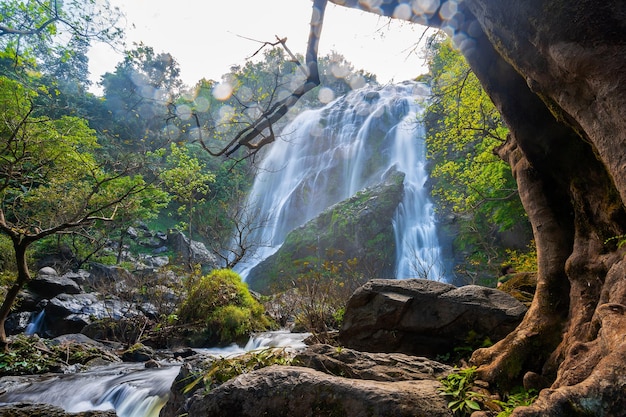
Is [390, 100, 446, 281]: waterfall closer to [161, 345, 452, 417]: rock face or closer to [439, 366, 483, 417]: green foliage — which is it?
[439, 366, 483, 417]: green foliage

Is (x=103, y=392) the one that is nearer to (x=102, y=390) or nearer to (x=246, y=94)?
(x=102, y=390)

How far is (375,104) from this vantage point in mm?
32188

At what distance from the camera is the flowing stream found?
19.7 feet

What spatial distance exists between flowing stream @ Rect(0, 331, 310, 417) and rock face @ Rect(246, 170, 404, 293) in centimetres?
1194

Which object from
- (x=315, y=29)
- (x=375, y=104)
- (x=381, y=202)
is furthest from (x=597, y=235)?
(x=375, y=104)

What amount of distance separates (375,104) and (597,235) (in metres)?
30.8

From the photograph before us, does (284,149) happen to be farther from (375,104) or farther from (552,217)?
(552,217)

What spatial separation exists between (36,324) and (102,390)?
657 cm

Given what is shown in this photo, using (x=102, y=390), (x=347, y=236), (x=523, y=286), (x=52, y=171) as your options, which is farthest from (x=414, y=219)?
(x=102, y=390)

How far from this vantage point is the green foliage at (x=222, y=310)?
10.5 m

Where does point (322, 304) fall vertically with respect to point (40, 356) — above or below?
above

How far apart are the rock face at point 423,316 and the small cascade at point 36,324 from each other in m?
10.6

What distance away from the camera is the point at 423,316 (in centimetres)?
488

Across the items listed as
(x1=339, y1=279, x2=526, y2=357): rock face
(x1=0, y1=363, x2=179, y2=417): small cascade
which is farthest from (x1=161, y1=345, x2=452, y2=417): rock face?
(x1=0, y1=363, x2=179, y2=417): small cascade
